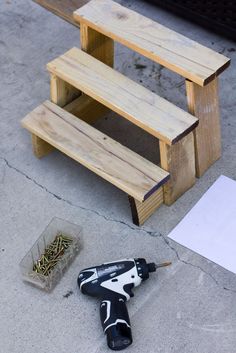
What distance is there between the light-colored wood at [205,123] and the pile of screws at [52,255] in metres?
0.68

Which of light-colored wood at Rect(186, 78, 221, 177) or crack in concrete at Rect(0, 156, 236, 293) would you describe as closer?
crack in concrete at Rect(0, 156, 236, 293)

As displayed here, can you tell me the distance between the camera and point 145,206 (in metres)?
2.62

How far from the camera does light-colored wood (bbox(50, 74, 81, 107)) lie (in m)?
2.83

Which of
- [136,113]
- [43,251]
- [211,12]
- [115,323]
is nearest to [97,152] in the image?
[136,113]

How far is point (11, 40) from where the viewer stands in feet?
11.7

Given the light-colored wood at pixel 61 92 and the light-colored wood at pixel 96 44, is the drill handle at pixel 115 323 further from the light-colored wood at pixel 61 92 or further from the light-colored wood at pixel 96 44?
the light-colored wood at pixel 96 44

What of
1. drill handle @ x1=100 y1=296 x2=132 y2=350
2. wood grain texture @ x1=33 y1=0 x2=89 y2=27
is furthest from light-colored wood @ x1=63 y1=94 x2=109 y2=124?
drill handle @ x1=100 y1=296 x2=132 y2=350

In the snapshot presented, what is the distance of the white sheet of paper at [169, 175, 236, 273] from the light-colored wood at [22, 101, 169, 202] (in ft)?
0.79

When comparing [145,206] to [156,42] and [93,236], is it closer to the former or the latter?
[93,236]

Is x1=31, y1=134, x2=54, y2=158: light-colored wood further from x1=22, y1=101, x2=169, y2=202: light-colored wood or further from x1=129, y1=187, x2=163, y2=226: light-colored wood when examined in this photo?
x1=129, y1=187, x2=163, y2=226: light-colored wood

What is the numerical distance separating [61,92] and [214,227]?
895mm

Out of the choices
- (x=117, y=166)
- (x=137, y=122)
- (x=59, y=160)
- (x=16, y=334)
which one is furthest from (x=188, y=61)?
(x=16, y=334)

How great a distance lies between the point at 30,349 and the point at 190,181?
0.98m

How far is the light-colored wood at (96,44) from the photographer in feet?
9.49
